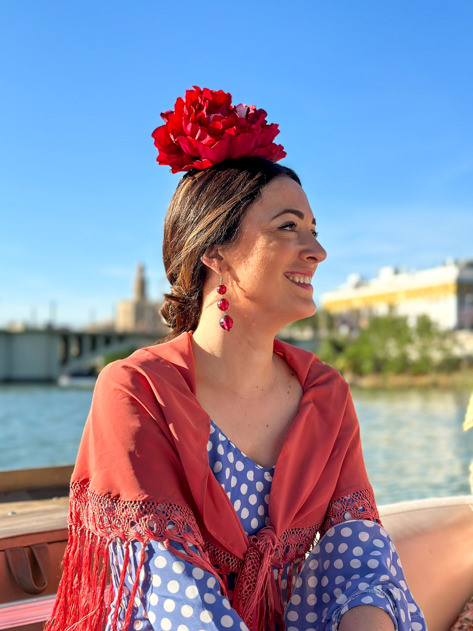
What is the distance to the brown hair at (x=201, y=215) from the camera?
114cm

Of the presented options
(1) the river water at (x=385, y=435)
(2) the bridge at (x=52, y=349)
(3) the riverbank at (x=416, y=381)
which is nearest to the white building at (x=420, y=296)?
(3) the riverbank at (x=416, y=381)

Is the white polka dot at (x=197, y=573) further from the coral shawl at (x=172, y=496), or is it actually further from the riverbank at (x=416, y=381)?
the riverbank at (x=416, y=381)

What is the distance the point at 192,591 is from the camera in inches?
37.4

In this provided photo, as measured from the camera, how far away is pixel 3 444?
47.6 feet

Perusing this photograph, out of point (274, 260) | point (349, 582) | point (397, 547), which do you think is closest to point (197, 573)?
point (349, 582)

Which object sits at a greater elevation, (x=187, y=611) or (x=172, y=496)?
(x=172, y=496)

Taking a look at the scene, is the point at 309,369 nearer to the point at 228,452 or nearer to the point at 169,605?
the point at 228,452

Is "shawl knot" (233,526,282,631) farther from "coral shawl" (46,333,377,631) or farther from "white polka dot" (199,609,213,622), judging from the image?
"white polka dot" (199,609,213,622)

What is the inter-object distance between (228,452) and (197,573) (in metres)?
0.20

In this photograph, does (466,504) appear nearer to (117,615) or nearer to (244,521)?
(244,521)

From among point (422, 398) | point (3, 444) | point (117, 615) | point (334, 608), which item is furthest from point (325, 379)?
point (422, 398)

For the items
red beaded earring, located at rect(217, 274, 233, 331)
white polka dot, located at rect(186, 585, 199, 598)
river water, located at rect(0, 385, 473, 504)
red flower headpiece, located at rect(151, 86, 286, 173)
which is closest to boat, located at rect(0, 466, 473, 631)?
white polka dot, located at rect(186, 585, 199, 598)

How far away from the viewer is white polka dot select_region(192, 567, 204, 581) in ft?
3.16

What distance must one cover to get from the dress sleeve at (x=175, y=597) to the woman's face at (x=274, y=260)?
0.39 metres
